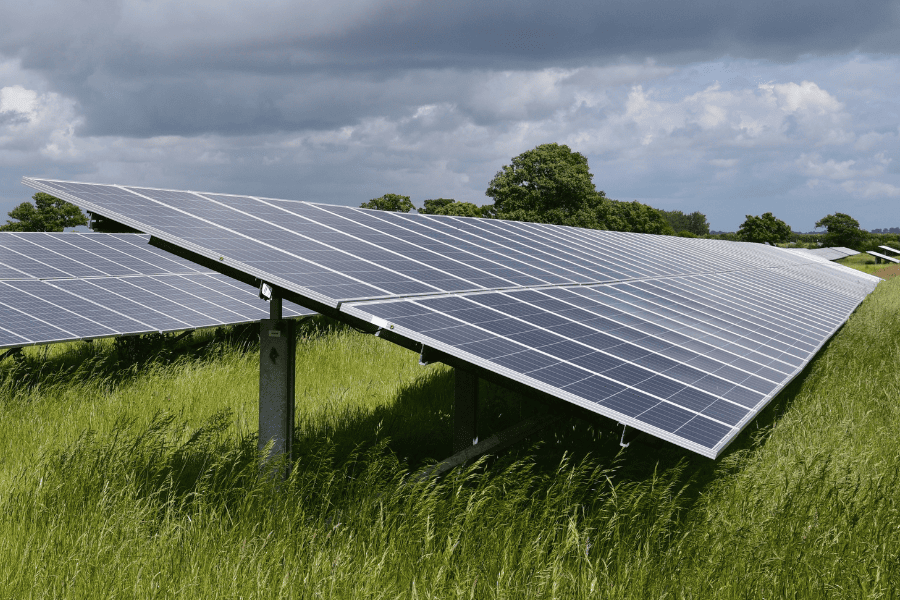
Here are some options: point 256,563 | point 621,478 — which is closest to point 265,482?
point 256,563

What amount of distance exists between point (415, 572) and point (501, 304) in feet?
10.7

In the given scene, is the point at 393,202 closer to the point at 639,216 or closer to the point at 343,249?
the point at 639,216

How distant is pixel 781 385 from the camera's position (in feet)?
23.8

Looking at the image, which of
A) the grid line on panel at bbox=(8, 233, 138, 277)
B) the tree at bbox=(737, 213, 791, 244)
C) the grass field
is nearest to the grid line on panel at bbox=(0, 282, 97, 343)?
the grass field

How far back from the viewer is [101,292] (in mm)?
14750

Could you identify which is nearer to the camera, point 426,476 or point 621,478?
point 426,476

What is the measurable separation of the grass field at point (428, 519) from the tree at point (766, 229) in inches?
4208

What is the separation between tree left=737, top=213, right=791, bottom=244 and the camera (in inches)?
4232

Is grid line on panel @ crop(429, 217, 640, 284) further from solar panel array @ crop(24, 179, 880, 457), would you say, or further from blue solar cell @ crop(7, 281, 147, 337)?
blue solar cell @ crop(7, 281, 147, 337)

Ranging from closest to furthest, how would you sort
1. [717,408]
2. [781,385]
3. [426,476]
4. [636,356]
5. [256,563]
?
[256,563], [717,408], [426,476], [636,356], [781,385]

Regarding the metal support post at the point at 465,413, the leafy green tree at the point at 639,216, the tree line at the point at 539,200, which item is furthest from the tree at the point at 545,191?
the metal support post at the point at 465,413

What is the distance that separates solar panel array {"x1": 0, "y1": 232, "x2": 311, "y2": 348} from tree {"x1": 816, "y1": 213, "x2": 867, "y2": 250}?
358 ft

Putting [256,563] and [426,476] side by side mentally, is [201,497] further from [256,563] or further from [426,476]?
[426,476]

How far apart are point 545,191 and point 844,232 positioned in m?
67.0
